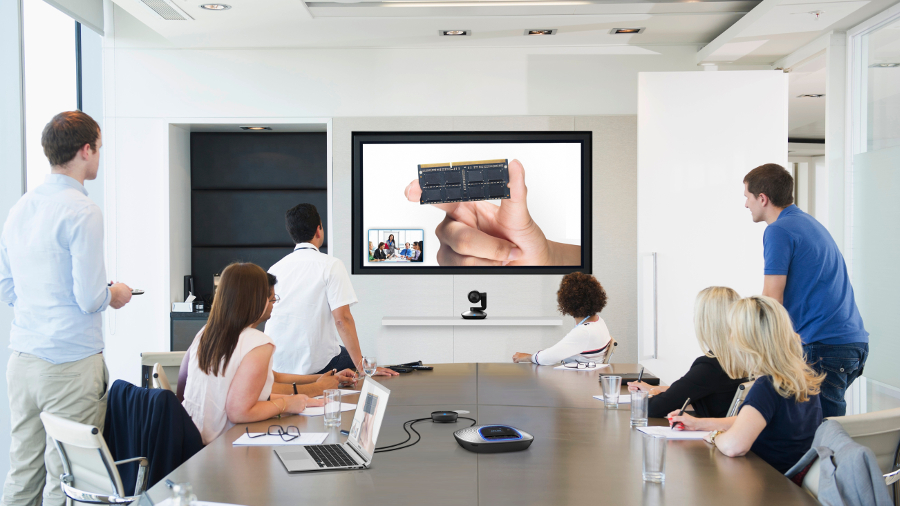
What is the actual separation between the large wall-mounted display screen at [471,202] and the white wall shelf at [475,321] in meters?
0.37

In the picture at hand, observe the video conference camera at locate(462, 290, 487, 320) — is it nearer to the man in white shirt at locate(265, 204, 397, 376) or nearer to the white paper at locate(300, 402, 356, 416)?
the man in white shirt at locate(265, 204, 397, 376)

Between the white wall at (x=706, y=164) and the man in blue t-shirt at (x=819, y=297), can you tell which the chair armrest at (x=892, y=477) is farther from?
the white wall at (x=706, y=164)

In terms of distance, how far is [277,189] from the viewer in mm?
5828

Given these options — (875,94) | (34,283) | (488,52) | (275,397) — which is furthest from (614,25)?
(34,283)

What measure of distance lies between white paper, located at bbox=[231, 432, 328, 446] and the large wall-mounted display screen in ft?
10.8

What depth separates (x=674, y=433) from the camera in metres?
2.12

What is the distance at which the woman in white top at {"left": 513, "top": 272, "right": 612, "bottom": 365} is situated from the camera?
11.3 ft

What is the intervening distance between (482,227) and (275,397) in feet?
10.1

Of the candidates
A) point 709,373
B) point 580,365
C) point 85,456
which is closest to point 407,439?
point 85,456

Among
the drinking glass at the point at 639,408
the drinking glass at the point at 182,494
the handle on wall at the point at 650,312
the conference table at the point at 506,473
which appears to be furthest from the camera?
the handle on wall at the point at 650,312

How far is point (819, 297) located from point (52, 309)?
3008mm

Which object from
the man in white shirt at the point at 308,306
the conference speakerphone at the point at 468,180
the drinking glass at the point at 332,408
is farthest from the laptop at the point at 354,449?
the conference speakerphone at the point at 468,180

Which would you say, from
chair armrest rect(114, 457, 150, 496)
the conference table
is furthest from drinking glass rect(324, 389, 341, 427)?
chair armrest rect(114, 457, 150, 496)

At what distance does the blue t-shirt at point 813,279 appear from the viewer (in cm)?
283
